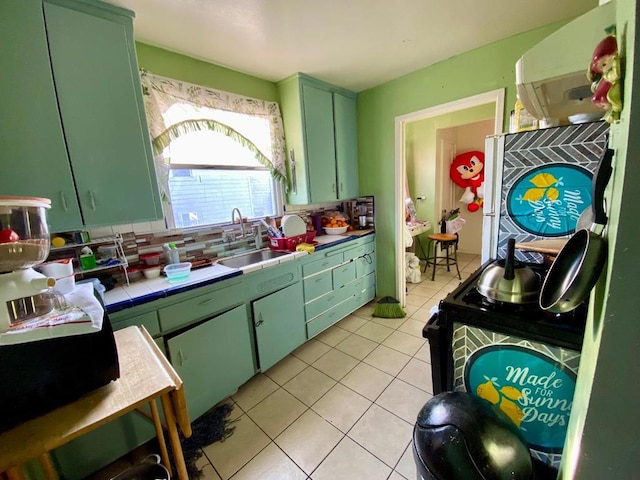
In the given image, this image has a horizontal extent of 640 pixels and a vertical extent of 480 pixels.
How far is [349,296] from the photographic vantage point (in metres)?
2.82

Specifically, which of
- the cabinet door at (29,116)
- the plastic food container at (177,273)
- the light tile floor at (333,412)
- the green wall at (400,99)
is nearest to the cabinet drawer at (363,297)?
the green wall at (400,99)

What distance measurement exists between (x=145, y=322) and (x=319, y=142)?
211 cm

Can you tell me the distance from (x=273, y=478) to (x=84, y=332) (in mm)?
1175

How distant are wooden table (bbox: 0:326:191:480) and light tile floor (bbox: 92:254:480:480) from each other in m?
0.61

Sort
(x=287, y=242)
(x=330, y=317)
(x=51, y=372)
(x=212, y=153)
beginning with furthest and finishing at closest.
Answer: (x=330, y=317)
(x=287, y=242)
(x=212, y=153)
(x=51, y=372)

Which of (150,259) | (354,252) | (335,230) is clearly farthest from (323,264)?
(150,259)

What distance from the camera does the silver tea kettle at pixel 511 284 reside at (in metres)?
0.99

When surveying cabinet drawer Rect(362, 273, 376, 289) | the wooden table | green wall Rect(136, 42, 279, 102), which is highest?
green wall Rect(136, 42, 279, 102)

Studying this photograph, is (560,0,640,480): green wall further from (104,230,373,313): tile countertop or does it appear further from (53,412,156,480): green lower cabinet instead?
(53,412,156,480): green lower cabinet

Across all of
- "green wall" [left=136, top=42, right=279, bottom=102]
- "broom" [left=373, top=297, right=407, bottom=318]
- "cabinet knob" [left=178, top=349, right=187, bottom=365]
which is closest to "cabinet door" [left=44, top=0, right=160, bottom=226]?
"green wall" [left=136, top=42, right=279, bottom=102]

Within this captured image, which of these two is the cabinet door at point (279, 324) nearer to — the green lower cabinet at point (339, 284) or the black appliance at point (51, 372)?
the green lower cabinet at point (339, 284)

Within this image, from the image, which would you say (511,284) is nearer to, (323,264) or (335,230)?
(323,264)

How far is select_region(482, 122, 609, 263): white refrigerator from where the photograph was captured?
49.6 inches

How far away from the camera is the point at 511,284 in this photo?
1006mm
